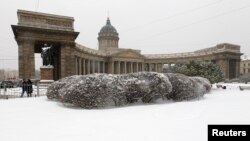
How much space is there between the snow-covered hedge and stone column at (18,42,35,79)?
2222 cm

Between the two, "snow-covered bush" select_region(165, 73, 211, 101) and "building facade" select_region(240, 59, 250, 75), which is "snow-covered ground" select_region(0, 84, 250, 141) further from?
"building facade" select_region(240, 59, 250, 75)

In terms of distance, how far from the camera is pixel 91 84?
1252 cm

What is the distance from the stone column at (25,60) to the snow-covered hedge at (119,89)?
2222cm

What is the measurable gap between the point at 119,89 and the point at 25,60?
91.7ft

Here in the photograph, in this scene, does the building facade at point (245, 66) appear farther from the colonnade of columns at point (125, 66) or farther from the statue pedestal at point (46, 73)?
the statue pedestal at point (46, 73)

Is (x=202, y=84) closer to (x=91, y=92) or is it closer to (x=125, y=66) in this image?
(x=91, y=92)

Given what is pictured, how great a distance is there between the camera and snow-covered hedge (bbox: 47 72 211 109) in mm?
12289

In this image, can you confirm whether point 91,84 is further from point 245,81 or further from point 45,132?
point 245,81

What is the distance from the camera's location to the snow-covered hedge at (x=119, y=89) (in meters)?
12.3

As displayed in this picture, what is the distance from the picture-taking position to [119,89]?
13.3 m

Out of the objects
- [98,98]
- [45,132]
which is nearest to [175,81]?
[98,98]

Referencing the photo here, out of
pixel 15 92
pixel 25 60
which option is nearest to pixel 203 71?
pixel 15 92

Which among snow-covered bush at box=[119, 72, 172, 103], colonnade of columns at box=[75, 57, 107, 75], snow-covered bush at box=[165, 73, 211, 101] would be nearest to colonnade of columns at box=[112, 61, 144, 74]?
colonnade of columns at box=[75, 57, 107, 75]

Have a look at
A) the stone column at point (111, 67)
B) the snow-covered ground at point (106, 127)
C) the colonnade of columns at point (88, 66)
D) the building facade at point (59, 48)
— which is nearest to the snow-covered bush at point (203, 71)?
the building facade at point (59, 48)
